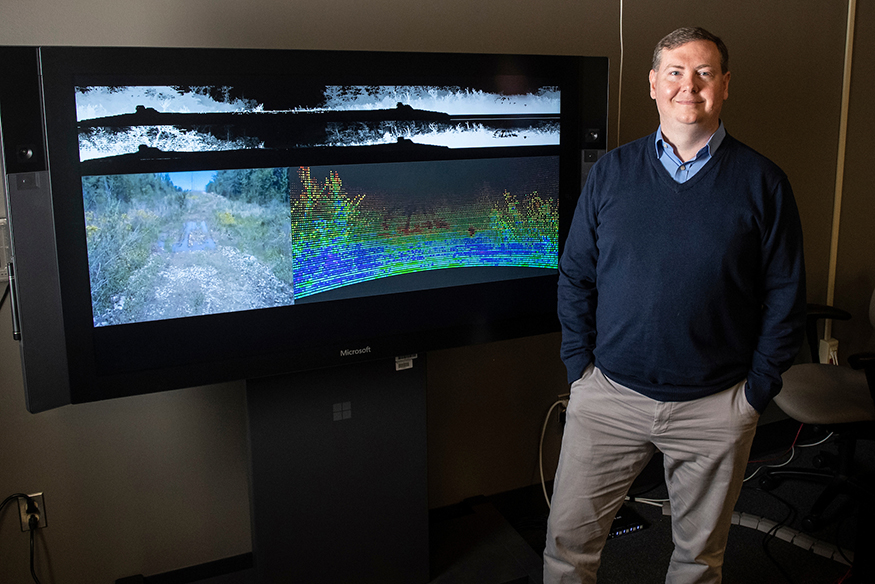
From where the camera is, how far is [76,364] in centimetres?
182

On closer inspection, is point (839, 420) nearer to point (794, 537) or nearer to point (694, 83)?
point (794, 537)

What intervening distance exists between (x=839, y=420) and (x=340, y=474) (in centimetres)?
182

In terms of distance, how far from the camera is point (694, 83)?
189 centimetres

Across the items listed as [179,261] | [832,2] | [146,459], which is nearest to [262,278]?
[179,261]

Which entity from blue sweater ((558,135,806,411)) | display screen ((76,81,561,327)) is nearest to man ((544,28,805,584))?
blue sweater ((558,135,806,411))

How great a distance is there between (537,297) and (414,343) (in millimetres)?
459

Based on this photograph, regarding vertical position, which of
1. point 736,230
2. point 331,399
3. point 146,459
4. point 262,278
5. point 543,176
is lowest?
point 146,459

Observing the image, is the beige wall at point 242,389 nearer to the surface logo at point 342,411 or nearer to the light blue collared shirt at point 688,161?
the surface logo at point 342,411

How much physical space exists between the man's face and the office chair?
4.01 ft

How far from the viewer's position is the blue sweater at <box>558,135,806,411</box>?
1882 millimetres

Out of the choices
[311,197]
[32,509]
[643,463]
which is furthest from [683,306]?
[32,509]

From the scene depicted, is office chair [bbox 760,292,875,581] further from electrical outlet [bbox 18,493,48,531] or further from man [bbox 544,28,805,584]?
electrical outlet [bbox 18,493,48,531]

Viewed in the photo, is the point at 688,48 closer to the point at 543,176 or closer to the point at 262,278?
the point at 543,176

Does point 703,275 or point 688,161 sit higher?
point 688,161
